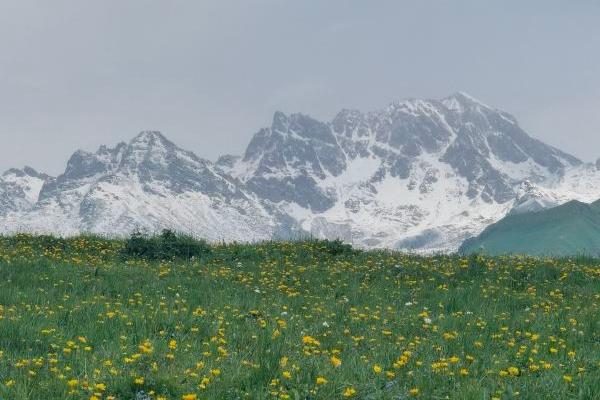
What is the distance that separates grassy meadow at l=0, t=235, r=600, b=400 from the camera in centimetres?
790

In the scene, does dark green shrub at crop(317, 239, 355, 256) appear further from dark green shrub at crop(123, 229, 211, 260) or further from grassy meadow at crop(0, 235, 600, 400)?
dark green shrub at crop(123, 229, 211, 260)

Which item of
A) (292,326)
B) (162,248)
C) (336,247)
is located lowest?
(292,326)

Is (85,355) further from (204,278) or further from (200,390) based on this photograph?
(204,278)

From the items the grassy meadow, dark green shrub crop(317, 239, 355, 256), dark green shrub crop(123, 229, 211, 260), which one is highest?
dark green shrub crop(317, 239, 355, 256)

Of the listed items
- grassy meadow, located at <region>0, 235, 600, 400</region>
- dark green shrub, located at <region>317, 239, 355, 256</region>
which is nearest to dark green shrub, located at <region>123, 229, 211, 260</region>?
grassy meadow, located at <region>0, 235, 600, 400</region>

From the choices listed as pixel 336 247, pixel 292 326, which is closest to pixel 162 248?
pixel 336 247

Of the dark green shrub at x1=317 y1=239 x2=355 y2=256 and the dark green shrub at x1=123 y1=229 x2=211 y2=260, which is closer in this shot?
the dark green shrub at x1=123 y1=229 x2=211 y2=260

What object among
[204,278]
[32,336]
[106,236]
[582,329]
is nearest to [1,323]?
[32,336]

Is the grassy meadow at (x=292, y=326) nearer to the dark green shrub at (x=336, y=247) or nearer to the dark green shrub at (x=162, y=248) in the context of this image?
the dark green shrub at (x=162, y=248)

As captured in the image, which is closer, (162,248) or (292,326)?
(292,326)

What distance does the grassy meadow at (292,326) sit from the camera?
25.9ft

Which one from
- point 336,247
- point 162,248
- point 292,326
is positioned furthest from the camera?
point 336,247

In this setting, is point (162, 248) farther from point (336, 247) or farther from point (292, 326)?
point (292, 326)

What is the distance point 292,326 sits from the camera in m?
11.5
